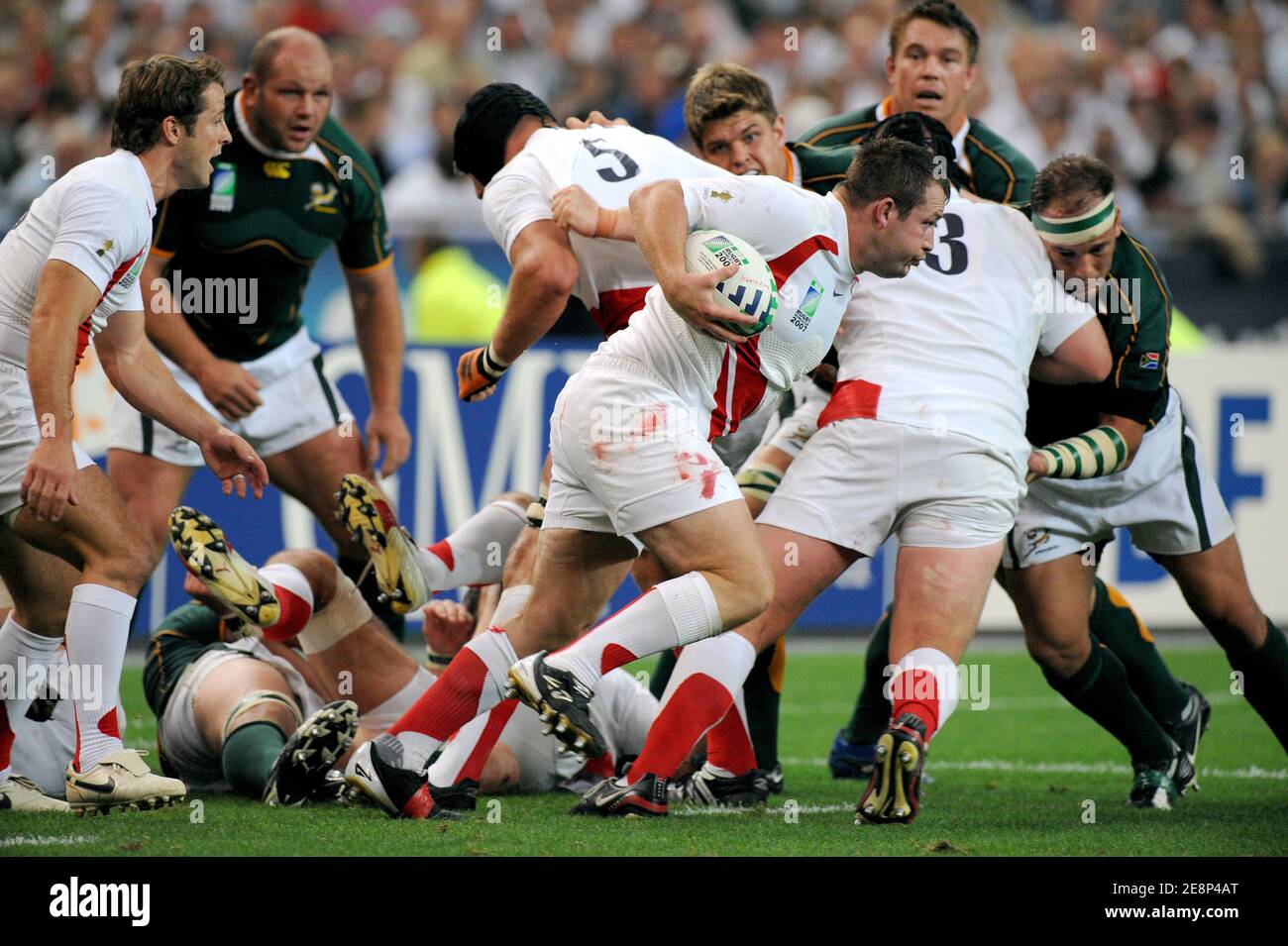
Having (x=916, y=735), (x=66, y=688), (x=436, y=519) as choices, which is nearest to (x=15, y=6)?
(x=436, y=519)

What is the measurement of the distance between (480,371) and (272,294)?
1705mm

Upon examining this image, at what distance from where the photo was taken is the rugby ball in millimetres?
4438

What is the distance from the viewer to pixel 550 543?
193 inches

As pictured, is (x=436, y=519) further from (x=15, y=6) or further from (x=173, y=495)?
(x=15, y=6)

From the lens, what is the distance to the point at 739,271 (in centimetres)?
447

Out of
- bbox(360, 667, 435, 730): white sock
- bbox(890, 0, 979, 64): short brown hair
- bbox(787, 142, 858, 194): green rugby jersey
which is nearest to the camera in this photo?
bbox(360, 667, 435, 730): white sock

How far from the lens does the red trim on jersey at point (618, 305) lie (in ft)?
17.8

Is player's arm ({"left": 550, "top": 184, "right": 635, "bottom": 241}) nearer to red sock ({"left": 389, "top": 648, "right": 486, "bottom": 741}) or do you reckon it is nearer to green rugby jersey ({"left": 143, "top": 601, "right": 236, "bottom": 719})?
red sock ({"left": 389, "top": 648, "right": 486, "bottom": 741})

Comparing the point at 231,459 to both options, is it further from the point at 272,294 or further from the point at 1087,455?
the point at 1087,455

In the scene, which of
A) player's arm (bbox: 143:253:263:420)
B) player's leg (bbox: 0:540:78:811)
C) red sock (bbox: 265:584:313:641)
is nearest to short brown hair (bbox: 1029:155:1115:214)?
red sock (bbox: 265:584:313:641)

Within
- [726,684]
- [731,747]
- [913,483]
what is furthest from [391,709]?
[913,483]

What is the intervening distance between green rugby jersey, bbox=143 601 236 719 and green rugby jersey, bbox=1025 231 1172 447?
3103mm

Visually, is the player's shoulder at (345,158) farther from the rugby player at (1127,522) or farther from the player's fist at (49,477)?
the rugby player at (1127,522)

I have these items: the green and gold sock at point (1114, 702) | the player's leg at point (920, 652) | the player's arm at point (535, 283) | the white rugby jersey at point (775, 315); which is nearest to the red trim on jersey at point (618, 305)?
the player's arm at point (535, 283)
